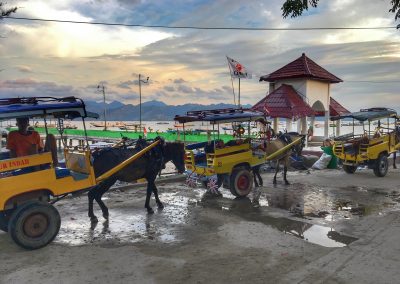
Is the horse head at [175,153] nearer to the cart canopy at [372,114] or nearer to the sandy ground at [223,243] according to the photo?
the sandy ground at [223,243]

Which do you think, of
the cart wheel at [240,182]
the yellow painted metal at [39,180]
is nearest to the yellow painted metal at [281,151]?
the cart wheel at [240,182]

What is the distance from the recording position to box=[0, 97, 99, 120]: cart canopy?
6.43 metres

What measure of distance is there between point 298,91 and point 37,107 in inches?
731

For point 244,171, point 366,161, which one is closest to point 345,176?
point 366,161

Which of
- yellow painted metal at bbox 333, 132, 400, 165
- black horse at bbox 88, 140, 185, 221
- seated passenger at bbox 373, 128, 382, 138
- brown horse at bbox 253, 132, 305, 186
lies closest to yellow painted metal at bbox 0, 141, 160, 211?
black horse at bbox 88, 140, 185, 221

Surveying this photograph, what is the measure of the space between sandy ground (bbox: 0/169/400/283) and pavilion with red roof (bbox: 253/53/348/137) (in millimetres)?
10370

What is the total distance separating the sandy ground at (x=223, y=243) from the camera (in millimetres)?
5508

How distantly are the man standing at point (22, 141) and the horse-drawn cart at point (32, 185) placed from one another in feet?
1.75

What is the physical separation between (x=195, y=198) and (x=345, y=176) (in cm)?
741

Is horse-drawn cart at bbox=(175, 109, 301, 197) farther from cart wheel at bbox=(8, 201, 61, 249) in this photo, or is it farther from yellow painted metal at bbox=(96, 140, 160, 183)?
cart wheel at bbox=(8, 201, 61, 249)

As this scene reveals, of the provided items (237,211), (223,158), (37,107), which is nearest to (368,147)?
(223,158)

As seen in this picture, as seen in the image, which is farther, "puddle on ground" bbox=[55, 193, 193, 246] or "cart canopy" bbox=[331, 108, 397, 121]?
"cart canopy" bbox=[331, 108, 397, 121]

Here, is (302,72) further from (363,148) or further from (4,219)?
(4,219)

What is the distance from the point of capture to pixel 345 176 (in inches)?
597
